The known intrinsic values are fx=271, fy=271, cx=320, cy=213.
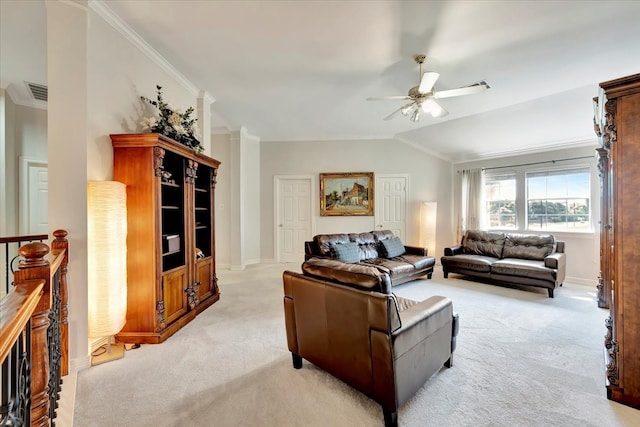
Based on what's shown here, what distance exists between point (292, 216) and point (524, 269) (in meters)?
4.49

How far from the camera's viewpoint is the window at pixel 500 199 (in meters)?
5.39

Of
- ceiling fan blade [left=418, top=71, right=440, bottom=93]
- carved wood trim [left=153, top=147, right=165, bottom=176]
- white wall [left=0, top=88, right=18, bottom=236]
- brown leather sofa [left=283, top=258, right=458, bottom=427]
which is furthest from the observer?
white wall [left=0, top=88, right=18, bottom=236]

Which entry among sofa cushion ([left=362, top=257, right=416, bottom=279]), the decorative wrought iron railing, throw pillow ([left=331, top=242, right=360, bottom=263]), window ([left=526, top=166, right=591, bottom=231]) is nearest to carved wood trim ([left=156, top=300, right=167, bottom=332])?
the decorative wrought iron railing

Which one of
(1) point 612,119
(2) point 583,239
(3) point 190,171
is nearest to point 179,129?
(3) point 190,171

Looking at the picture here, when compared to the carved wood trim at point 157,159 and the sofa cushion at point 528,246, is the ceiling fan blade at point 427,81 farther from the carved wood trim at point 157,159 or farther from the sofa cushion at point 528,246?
the sofa cushion at point 528,246

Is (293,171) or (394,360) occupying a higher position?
(293,171)

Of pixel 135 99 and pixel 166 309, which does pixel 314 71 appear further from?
pixel 166 309

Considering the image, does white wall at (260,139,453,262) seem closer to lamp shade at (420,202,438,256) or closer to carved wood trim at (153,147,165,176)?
lamp shade at (420,202,438,256)

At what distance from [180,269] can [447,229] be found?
18.0ft

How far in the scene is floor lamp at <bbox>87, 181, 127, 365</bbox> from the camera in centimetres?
223

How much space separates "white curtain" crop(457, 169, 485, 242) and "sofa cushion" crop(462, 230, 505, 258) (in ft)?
1.47

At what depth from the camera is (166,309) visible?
108 inches

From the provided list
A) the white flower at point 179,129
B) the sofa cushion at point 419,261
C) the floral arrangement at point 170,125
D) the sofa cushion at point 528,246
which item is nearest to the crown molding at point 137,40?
the floral arrangement at point 170,125

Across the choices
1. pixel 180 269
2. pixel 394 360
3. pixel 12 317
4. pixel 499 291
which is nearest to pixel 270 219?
pixel 180 269
